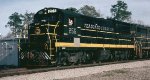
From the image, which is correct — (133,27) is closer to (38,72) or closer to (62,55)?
(62,55)

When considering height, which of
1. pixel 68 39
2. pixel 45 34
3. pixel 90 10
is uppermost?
pixel 90 10

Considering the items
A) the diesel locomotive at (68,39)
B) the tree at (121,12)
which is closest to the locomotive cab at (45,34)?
the diesel locomotive at (68,39)

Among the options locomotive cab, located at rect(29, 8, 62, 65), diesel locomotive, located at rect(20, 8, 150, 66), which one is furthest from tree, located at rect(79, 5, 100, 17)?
locomotive cab, located at rect(29, 8, 62, 65)

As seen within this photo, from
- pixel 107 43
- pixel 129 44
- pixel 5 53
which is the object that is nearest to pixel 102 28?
pixel 107 43

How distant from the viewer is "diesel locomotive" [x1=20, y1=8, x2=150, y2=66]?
61.6 ft

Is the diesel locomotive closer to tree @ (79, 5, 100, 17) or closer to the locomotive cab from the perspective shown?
the locomotive cab

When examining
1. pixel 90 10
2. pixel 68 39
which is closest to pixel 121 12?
pixel 90 10

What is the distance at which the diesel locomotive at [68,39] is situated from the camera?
18.8m

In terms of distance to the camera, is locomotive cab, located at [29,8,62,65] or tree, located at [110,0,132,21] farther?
tree, located at [110,0,132,21]

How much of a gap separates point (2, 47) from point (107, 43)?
29.3 ft

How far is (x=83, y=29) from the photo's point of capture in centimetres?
2153

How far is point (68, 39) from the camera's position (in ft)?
65.2

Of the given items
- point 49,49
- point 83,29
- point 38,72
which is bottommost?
point 38,72

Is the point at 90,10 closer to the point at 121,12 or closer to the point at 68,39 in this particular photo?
the point at 121,12
